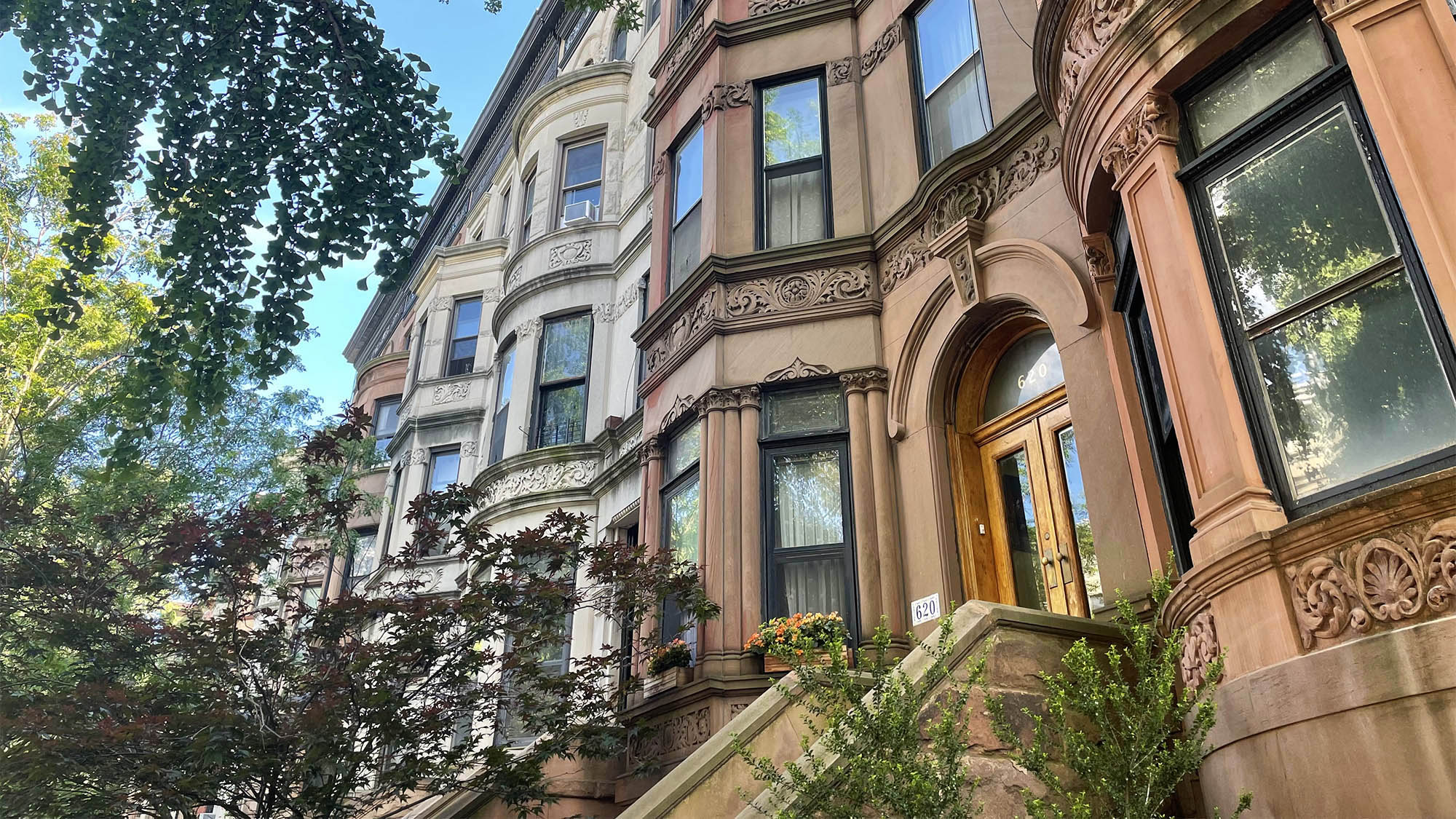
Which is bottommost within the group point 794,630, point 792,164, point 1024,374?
point 794,630

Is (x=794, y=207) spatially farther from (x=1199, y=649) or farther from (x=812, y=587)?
(x=1199, y=649)

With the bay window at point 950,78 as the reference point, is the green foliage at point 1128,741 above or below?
below

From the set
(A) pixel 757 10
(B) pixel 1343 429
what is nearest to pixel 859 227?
(A) pixel 757 10

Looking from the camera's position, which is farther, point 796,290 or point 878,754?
point 796,290

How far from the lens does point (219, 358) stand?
7938mm

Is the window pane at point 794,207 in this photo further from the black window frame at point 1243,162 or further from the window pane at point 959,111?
the black window frame at point 1243,162

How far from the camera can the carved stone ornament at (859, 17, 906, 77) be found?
1130cm

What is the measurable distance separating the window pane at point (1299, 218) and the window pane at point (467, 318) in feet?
68.8

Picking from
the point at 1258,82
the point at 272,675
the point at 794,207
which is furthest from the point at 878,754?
the point at 794,207

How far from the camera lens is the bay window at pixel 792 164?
11664mm

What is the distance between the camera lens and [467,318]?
2469cm

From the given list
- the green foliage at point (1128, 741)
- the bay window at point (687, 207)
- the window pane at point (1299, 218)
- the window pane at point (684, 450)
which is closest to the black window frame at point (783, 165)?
the bay window at point (687, 207)

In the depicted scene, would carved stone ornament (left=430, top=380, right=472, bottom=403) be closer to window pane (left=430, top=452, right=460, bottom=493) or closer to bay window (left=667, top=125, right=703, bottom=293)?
window pane (left=430, top=452, right=460, bottom=493)

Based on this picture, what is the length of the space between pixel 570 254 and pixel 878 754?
14953mm
